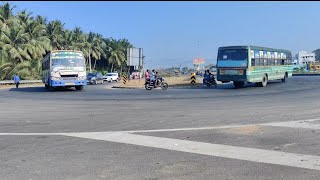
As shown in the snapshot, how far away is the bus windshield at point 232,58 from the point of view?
1136 inches

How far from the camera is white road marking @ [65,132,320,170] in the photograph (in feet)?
22.4

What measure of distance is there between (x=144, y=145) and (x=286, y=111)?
7391 mm

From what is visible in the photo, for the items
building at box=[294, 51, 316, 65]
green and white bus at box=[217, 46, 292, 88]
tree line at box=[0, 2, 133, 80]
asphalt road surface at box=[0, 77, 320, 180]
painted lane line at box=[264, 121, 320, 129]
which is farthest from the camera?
building at box=[294, 51, 316, 65]

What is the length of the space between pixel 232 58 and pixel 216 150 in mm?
22394

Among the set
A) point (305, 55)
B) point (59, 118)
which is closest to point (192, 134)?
point (59, 118)

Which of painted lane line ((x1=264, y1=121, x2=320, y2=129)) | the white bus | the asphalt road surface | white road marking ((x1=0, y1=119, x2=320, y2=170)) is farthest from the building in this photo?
white road marking ((x1=0, y1=119, x2=320, y2=170))

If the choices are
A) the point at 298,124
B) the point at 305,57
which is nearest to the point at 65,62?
the point at 298,124

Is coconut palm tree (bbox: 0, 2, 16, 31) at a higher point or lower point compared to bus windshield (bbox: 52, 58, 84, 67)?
higher

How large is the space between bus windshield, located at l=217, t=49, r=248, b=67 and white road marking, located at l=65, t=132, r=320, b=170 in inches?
808

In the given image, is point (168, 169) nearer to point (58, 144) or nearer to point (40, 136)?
point (58, 144)

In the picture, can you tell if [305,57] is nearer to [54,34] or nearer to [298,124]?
[54,34]

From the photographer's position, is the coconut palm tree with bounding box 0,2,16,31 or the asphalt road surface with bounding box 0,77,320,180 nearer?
the asphalt road surface with bounding box 0,77,320,180

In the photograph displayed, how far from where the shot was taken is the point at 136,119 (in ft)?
41.2

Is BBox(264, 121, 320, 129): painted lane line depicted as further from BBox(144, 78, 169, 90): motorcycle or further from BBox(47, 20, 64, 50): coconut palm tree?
BBox(47, 20, 64, 50): coconut palm tree
